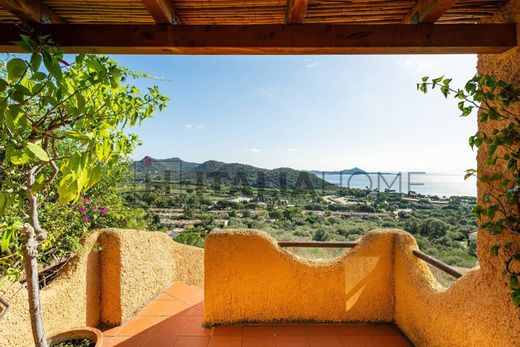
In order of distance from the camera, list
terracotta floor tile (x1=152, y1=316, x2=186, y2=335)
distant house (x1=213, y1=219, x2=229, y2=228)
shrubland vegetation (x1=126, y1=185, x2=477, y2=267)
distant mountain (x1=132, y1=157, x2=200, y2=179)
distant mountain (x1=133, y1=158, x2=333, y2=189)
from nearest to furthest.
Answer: terracotta floor tile (x1=152, y1=316, x2=186, y2=335), distant mountain (x1=132, y1=157, x2=200, y2=179), shrubland vegetation (x1=126, y1=185, x2=477, y2=267), distant mountain (x1=133, y1=158, x2=333, y2=189), distant house (x1=213, y1=219, x2=229, y2=228)

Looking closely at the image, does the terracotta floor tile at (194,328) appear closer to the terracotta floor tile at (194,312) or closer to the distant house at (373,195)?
the terracotta floor tile at (194,312)

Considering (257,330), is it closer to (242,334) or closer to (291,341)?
(242,334)

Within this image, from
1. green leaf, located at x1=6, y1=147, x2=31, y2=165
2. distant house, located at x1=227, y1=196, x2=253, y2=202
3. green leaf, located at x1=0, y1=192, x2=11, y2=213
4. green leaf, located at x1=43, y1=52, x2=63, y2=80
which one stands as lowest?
distant house, located at x1=227, y1=196, x2=253, y2=202

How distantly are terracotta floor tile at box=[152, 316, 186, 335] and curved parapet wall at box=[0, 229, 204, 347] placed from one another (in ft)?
1.43

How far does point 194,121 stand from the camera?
11.8 m

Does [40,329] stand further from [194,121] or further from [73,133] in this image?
[194,121]

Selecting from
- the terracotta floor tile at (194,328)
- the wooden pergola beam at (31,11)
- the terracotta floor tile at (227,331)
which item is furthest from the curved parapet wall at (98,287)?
the wooden pergola beam at (31,11)

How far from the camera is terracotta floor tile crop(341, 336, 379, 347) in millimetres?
2646

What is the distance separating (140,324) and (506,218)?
341 cm

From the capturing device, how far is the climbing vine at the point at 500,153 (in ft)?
4.81

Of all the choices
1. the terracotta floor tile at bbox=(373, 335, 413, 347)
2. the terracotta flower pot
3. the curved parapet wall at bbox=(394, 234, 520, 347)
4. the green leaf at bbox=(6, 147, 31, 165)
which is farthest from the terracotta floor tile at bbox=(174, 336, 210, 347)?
the green leaf at bbox=(6, 147, 31, 165)

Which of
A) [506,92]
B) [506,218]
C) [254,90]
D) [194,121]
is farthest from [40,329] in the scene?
[194,121]

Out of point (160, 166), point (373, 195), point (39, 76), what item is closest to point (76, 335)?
point (39, 76)

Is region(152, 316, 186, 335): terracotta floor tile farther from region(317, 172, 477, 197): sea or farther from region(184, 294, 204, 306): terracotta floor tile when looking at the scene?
region(317, 172, 477, 197): sea
